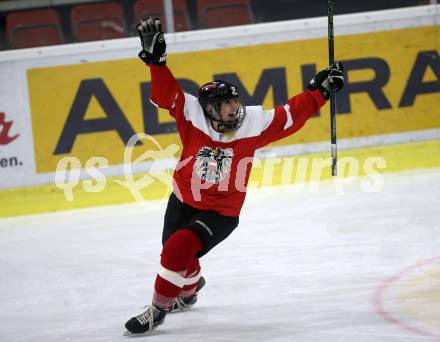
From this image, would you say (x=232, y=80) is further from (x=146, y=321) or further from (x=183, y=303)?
(x=146, y=321)

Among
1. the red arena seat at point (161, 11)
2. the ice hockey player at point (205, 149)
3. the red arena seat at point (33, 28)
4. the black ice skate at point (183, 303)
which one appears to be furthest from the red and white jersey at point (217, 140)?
the red arena seat at point (33, 28)

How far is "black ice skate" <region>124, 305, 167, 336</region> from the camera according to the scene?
11.3 ft

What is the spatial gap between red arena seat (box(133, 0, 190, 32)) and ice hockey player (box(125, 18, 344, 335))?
10.1 ft

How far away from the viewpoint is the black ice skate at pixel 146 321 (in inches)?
135

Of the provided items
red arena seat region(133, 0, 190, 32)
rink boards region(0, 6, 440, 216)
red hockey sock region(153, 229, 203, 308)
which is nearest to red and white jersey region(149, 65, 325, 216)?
red hockey sock region(153, 229, 203, 308)

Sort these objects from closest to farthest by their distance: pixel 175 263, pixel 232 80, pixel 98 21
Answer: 1. pixel 175 263
2. pixel 232 80
3. pixel 98 21

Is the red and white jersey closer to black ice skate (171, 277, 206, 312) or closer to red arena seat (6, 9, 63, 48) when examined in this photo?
black ice skate (171, 277, 206, 312)

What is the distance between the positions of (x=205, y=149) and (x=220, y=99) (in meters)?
0.25

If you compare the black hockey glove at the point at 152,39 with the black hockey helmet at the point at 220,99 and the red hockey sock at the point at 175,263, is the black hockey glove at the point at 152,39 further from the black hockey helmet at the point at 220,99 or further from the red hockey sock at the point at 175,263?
the red hockey sock at the point at 175,263

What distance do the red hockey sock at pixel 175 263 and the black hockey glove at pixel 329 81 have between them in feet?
2.78

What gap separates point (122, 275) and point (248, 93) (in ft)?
8.55

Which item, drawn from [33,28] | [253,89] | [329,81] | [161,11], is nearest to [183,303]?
[329,81]

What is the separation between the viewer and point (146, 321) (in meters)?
3.46

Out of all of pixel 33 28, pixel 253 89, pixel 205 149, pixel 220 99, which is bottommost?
pixel 253 89
